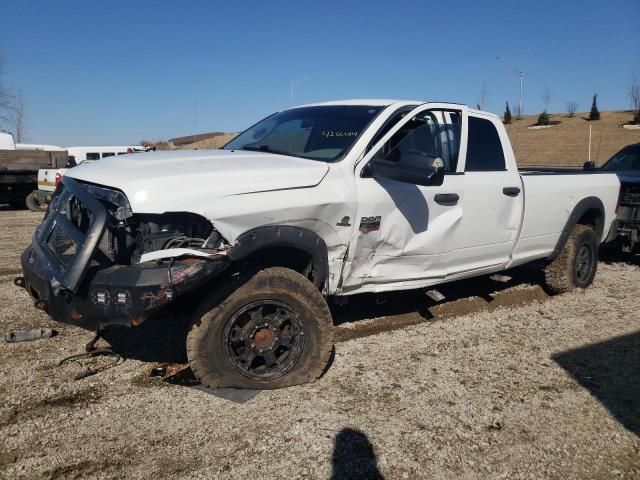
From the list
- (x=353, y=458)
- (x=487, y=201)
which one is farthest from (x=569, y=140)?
(x=353, y=458)

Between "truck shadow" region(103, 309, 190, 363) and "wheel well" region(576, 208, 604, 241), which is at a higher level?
"wheel well" region(576, 208, 604, 241)

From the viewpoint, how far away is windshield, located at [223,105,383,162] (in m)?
4.23

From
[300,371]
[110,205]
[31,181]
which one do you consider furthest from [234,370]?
[31,181]

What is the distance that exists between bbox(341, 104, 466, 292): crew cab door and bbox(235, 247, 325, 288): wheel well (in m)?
0.27

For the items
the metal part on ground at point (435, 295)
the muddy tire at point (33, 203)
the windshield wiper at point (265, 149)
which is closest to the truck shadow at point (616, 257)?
the metal part on ground at point (435, 295)

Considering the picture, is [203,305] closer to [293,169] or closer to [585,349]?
[293,169]

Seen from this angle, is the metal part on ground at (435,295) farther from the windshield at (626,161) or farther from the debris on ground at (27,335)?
the windshield at (626,161)

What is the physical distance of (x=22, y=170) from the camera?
49.9ft

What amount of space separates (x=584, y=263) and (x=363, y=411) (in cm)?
431

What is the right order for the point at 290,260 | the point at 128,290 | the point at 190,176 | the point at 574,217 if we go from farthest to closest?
the point at 574,217
the point at 290,260
the point at 190,176
the point at 128,290

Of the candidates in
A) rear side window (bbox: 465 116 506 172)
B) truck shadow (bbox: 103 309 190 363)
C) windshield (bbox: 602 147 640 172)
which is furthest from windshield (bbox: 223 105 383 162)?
windshield (bbox: 602 147 640 172)

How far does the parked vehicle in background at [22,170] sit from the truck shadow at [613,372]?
14.9m

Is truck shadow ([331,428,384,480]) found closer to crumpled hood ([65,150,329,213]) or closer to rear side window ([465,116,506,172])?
crumpled hood ([65,150,329,213])

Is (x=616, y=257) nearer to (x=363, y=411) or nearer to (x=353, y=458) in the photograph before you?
(x=363, y=411)
